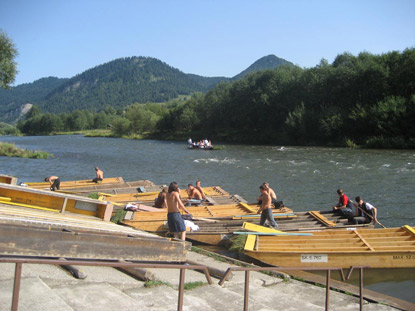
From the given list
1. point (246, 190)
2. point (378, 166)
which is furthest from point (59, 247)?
point (378, 166)

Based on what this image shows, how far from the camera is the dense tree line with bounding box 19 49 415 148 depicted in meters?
50.8

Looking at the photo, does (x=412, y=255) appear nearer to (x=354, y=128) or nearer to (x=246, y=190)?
(x=246, y=190)

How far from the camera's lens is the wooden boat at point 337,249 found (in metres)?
10.4

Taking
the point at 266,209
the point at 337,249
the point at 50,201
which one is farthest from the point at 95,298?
the point at 266,209

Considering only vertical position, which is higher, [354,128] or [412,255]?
[354,128]

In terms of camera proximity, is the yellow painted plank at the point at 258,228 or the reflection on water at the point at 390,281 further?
the yellow painted plank at the point at 258,228

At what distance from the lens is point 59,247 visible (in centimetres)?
557

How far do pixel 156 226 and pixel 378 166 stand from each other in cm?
2512

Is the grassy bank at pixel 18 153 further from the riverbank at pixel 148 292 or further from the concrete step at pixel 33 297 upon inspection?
the concrete step at pixel 33 297

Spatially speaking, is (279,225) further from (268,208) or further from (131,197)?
(131,197)

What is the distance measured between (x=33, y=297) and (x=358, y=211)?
12.4 metres

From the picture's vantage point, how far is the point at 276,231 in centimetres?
1166

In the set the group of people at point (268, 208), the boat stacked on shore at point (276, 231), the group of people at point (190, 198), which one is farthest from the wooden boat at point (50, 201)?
the group of people at point (190, 198)

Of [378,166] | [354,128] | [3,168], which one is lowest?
[3,168]
